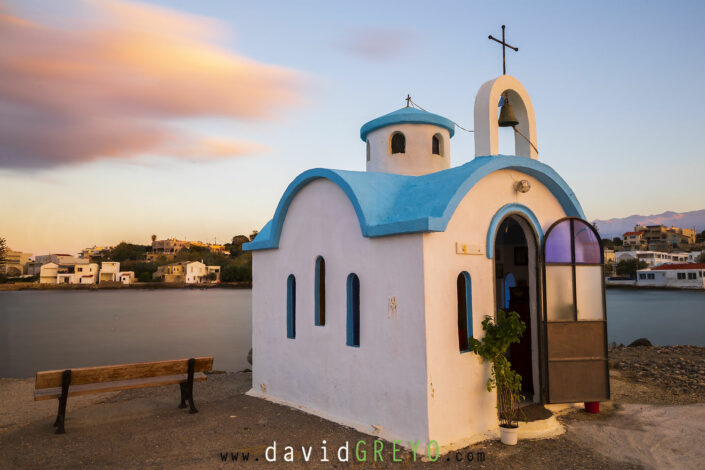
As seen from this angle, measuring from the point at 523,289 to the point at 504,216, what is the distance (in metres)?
1.93

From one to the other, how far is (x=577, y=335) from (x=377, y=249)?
10.9 ft

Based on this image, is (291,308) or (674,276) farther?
(674,276)

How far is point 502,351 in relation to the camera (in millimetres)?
6520

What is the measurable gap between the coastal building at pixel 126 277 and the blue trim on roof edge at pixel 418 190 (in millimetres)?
115522

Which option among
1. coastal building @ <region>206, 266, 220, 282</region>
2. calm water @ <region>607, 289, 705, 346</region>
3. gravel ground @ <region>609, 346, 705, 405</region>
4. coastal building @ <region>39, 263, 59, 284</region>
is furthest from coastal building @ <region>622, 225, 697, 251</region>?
coastal building @ <region>39, 263, 59, 284</region>

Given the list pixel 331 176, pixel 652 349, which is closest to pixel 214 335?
pixel 652 349

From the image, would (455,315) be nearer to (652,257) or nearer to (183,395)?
(183,395)

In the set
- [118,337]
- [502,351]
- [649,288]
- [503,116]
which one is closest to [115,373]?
[502,351]

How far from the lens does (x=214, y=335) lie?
41188 mm

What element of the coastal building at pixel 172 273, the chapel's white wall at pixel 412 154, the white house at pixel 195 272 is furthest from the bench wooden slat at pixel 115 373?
the coastal building at pixel 172 273

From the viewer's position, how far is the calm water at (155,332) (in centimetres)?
3041

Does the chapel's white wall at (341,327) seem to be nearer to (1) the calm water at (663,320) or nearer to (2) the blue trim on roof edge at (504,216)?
(2) the blue trim on roof edge at (504,216)

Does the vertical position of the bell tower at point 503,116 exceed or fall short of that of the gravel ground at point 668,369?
it exceeds it

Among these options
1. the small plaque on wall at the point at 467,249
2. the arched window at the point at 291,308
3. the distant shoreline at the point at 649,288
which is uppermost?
the small plaque on wall at the point at 467,249
